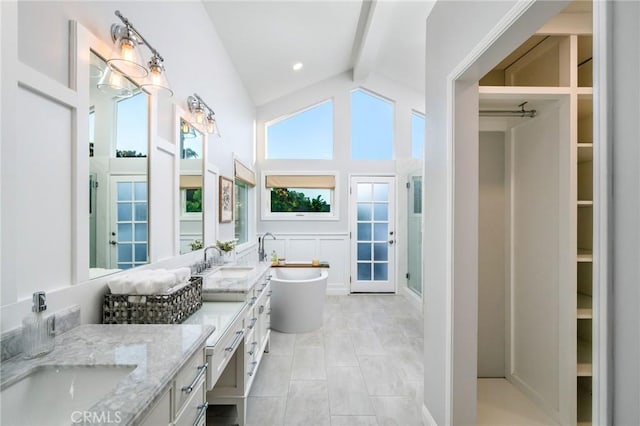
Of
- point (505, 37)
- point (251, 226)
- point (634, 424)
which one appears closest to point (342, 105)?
point (251, 226)

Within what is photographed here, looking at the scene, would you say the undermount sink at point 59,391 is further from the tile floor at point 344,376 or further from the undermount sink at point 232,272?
the undermount sink at point 232,272

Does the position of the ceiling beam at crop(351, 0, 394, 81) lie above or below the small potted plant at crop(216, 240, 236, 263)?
above

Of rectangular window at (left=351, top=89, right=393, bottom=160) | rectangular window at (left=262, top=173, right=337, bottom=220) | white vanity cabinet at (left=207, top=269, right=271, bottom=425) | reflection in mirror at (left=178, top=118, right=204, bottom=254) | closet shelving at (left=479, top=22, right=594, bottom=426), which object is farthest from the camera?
rectangular window at (left=351, top=89, right=393, bottom=160)

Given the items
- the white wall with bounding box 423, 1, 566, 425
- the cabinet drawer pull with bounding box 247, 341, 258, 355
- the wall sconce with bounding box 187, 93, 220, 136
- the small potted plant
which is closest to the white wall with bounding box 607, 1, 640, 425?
the white wall with bounding box 423, 1, 566, 425

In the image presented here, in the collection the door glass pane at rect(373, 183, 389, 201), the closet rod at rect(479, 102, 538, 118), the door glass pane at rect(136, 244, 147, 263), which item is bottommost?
the door glass pane at rect(136, 244, 147, 263)

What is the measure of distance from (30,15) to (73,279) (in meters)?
0.94

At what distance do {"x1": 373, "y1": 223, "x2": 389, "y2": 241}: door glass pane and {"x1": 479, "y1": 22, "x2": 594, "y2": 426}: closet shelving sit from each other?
3.12 m

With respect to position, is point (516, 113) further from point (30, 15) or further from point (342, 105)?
point (342, 105)

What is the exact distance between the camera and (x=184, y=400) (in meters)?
0.98

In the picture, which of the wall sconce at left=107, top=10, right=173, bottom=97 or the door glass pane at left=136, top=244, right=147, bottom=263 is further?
the door glass pane at left=136, top=244, right=147, bottom=263

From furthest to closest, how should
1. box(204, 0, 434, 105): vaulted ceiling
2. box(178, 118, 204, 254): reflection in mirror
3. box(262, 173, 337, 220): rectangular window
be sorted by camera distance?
box(262, 173, 337, 220): rectangular window, box(204, 0, 434, 105): vaulted ceiling, box(178, 118, 204, 254): reflection in mirror

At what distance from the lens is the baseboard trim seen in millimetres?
1804

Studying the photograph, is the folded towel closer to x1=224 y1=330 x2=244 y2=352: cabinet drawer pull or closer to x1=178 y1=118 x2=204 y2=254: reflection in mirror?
x1=224 y1=330 x2=244 y2=352: cabinet drawer pull

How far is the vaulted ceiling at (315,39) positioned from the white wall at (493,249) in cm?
196
